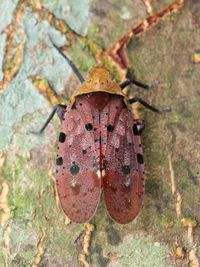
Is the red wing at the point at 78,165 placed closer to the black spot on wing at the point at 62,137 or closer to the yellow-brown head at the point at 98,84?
the black spot on wing at the point at 62,137

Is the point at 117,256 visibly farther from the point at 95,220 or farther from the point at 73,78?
the point at 73,78

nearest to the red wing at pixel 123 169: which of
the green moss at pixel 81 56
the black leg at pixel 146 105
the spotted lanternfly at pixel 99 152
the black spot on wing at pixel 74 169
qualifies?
the spotted lanternfly at pixel 99 152

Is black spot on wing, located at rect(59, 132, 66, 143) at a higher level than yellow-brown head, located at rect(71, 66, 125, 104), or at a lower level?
lower

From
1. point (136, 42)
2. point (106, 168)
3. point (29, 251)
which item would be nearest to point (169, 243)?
point (106, 168)

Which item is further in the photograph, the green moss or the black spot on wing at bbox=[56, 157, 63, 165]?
the green moss

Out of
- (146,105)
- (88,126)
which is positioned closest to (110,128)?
(88,126)

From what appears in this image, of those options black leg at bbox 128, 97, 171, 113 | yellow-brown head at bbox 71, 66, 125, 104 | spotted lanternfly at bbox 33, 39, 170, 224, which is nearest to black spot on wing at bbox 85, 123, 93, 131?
spotted lanternfly at bbox 33, 39, 170, 224

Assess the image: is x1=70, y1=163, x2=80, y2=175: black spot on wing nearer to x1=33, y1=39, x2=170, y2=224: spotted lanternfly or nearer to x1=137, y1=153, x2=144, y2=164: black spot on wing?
x1=33, y1=39, x2=170, y2=224: spotted lanternfly
